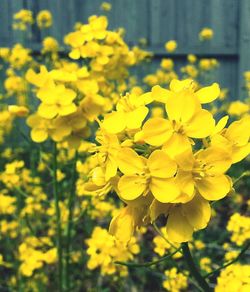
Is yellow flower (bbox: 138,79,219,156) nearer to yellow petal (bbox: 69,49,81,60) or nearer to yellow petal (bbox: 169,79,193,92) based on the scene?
yellow petal (bbox: 169,79,193,92)

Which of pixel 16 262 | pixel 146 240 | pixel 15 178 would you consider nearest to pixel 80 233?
pixel 146 240

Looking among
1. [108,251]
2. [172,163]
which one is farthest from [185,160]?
[108,251]

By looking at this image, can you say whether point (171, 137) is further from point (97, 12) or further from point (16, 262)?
point (97, 12)

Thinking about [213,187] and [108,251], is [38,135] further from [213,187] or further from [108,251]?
[213,187]

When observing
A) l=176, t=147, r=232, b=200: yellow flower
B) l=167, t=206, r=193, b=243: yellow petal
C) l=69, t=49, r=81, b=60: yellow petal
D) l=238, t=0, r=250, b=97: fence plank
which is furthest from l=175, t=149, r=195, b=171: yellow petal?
l=238, t=0, r=250, b=97: fence plank

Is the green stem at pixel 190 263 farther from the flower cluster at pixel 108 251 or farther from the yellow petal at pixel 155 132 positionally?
the flower cluster at pixel 108 251

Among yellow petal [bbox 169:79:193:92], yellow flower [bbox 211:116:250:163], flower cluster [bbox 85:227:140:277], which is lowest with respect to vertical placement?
flower cluster [bbox 85:227:140:277]
